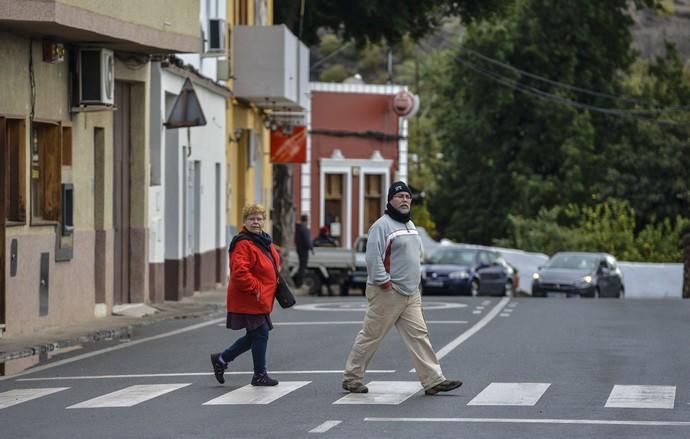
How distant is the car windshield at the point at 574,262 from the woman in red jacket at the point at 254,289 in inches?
1228

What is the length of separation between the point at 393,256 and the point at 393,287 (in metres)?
0.26

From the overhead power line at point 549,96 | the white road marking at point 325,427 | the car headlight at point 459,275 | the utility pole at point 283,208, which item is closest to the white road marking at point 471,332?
the white road marking at point 325,427

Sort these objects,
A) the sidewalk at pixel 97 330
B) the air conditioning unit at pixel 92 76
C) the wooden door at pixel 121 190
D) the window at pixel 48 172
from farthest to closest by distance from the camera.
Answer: the wooden door at pixel 121 190 < the air conditioning unit at pixel 92 76 < the window at pixel 48 172 < the sidewalk at pixel 97 330

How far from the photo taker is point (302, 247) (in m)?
42.8

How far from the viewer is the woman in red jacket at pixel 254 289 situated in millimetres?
15883

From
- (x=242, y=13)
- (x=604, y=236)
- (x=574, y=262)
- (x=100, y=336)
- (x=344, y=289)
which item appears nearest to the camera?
(x=100, y=336)

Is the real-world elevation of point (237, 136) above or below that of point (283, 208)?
above

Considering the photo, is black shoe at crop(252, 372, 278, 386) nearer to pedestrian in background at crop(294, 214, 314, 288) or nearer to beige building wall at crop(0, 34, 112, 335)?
beige building wall at crop(0, 34, 112, 335)

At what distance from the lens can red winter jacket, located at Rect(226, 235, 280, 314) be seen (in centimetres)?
1586

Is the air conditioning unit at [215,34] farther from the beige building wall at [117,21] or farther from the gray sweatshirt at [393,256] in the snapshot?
the gray sweatshirt at [393,256]

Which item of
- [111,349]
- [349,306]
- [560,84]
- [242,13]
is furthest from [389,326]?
[560,84]

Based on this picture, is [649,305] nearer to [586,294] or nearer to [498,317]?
[498,317]

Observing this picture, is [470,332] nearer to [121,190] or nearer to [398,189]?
[121,190]

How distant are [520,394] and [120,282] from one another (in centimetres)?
1405
